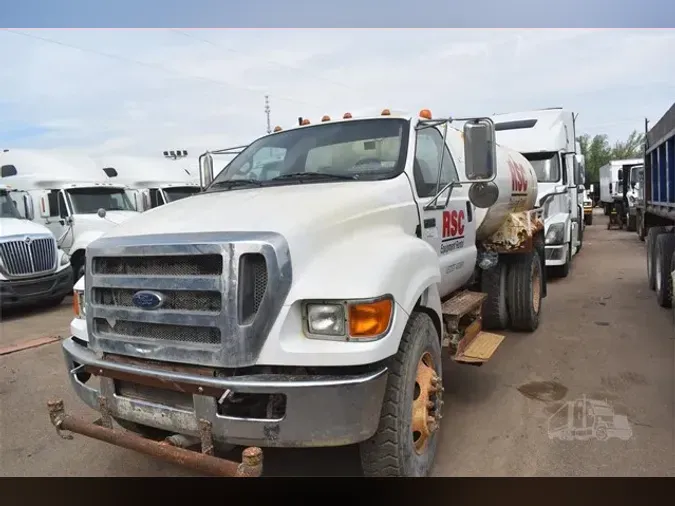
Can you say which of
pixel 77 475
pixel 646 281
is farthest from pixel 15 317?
pixel 646 281

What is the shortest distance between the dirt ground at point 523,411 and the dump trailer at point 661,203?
0.56m

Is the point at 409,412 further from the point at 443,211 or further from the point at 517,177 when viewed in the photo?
the point at 517,177

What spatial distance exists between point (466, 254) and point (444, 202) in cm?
73

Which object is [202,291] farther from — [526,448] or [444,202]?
[526,448]

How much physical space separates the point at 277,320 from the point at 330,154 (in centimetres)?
174

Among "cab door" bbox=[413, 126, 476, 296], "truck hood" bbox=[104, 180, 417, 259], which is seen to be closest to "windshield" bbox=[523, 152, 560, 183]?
"cab door" bbox=[413, 126, 476, 296]

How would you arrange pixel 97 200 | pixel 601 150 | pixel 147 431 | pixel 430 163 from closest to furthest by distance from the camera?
pixel 147 431 < pixel 430 163 < pixel 97 200 < pixel 601 150

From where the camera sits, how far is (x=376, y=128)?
12.9ft

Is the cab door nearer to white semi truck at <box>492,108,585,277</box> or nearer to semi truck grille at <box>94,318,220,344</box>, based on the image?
semi truck grille at <box>94,318,220,344</box>

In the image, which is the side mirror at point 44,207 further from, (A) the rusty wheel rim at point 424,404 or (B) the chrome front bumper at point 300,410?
(A) the rusty wheel rim at point 424,404

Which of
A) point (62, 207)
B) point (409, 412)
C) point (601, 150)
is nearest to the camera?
point (409, 412)

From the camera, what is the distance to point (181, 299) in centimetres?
262

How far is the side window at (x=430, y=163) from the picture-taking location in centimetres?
379

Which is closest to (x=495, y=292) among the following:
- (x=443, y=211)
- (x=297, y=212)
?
(x=443, y=211)
